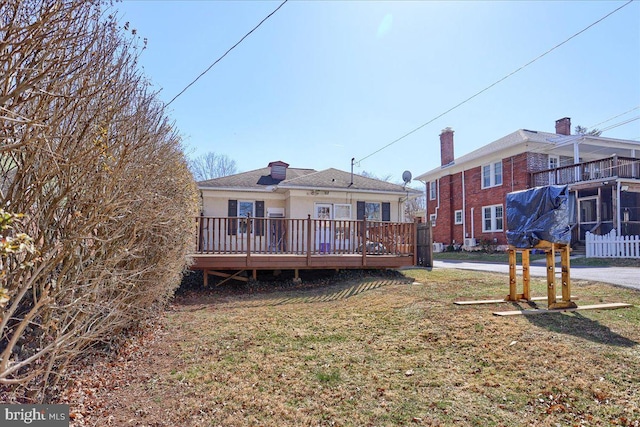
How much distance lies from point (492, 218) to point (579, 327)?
17103 mm

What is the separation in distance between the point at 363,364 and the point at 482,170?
20397 millimetres

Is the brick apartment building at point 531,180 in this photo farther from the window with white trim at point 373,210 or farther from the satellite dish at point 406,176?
the window with white trim at point 373,210

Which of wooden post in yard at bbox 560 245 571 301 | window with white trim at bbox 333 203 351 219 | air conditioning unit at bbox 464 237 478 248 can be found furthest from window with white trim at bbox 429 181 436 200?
wooden post in yard at bbox 560 245 571 301

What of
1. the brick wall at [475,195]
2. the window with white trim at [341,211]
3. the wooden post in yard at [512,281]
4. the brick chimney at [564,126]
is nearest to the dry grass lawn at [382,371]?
the wooden post in yard at [512,281]

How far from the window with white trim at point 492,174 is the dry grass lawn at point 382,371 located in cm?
1545

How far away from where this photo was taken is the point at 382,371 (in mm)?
3709

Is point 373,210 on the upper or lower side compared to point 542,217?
upper

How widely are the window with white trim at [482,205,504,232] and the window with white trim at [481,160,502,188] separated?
1.37 meters

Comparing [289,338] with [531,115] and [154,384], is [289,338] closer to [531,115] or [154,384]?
[154,384]

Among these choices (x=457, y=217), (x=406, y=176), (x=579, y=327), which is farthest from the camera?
(x=457, y=217)

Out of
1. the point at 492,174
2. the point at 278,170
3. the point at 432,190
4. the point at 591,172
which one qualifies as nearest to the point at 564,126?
the point at 492,174

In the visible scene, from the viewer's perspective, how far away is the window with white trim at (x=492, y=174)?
20.2 metres

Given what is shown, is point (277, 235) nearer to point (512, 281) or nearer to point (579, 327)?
point (512, 281)

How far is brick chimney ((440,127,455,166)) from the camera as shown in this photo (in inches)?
965
